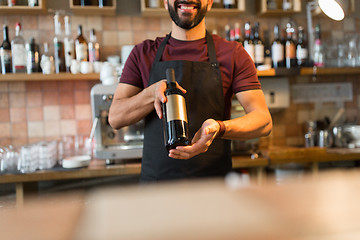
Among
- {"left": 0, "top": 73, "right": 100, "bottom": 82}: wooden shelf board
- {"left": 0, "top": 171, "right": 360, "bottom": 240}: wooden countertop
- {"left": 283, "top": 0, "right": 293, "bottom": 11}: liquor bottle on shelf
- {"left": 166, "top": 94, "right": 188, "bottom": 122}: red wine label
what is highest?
{"left": 283, "top": 0, "right": 293, "bottom": 11}: liquor bottle on shelf

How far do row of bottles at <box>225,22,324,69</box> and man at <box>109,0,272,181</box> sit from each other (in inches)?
53.9

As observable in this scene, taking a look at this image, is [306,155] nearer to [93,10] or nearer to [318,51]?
[318,51]

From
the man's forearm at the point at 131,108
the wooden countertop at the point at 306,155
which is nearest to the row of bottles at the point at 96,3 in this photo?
the man's forearm at the point at 131,108

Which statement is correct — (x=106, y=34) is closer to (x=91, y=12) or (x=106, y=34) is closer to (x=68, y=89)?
(x=91, y=12)

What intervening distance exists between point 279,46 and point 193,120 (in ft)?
5.63

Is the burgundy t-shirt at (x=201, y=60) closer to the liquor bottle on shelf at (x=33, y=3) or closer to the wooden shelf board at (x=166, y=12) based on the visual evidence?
the wooden shelf board at (x=166, y=12)

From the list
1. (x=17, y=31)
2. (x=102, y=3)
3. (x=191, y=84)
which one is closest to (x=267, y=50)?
(x=102, y=3)

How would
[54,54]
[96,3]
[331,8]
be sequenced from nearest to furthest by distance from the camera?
1. [331,8]
2. [96,3]
3. [54,54]

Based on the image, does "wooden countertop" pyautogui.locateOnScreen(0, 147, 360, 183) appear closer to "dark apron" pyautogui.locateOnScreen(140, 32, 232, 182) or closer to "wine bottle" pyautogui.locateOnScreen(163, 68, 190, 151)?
"dark apron" pyautogui.locateOnScreen(140, 32, 232, 182)

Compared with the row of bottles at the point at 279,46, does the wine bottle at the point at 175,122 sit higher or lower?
lower

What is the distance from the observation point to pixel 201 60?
153cm

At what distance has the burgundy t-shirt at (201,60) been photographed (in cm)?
146

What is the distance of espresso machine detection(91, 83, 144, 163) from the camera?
91.2 inches

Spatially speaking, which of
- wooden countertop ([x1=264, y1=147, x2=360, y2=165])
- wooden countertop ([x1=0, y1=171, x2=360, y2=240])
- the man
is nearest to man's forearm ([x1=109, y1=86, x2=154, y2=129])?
the man
